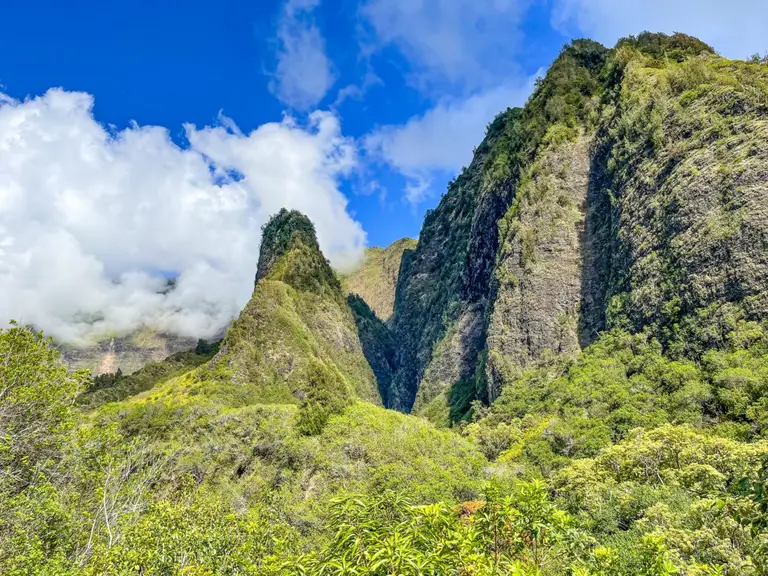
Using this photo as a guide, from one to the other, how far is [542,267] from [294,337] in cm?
5581

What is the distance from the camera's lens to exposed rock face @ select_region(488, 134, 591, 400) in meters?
84.8

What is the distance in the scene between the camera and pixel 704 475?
30.6 meters

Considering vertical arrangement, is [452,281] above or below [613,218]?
above

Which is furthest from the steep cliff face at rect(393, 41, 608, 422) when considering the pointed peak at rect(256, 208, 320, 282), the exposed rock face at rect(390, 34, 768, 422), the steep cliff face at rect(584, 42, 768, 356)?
the pointed peak at rect(256, 208, 320, 282)

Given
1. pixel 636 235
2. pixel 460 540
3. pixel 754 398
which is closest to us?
pixel 460 540

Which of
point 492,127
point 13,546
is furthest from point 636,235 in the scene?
point 492,127

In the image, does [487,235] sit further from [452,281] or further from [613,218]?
[613,218]

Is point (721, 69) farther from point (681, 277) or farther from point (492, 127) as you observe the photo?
point (492, 127)

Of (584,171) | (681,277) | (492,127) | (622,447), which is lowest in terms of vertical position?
(622,447)

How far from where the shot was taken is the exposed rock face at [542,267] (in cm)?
8475

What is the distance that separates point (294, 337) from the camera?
Result: 101625 mm

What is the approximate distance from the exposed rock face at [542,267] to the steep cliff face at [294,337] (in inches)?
1339

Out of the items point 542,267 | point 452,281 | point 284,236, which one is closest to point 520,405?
point 542,267

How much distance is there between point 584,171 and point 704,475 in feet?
253
